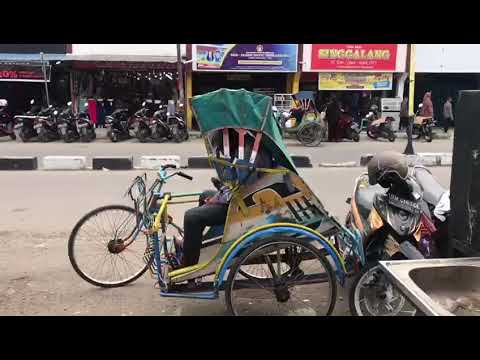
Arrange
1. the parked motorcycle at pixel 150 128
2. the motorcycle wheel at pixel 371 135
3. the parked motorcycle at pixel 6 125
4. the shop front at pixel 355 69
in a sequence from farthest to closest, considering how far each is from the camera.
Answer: the shop front at pixel 355 69
the motorcycle wheel at pixel 371 135
the parked motorcycle at pixel 6 125
the parked motorcycle at pixel 150 128

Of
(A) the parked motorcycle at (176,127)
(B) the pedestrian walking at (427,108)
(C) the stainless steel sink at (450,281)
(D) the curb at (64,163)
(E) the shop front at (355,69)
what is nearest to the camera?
(C) the stainless steel sink at (450,281)

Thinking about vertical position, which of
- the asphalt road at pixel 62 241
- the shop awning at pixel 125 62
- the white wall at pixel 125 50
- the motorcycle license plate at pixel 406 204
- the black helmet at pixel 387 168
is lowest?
the asphalt road at pixel 62 241

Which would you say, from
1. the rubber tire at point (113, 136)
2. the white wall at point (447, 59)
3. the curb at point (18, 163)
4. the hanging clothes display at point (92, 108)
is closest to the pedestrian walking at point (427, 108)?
the white wall at point (447, 59)

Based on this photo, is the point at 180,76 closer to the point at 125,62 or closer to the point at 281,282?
the point at 125,62

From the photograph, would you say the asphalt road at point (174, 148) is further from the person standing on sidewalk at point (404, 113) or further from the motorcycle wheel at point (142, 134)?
the person standing on sidewalk at point (404, 113)

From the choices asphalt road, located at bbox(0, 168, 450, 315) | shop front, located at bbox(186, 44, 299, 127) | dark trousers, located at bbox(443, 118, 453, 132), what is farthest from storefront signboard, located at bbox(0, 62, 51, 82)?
dark trousers, located at bbox(443, 118, 453, 132)

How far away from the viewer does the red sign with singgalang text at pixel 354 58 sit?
1761 cm

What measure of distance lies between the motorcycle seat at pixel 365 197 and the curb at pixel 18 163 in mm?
7959

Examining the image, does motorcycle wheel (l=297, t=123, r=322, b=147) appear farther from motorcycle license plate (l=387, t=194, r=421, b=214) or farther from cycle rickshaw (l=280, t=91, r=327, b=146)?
motorcycle license plate (l=387, t=194, r=421, b=214)

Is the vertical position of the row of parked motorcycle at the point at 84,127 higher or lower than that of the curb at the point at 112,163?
higher

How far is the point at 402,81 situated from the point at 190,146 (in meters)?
9.21

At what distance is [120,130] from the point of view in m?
15.0

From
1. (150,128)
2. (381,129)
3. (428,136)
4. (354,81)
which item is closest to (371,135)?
(381,129)

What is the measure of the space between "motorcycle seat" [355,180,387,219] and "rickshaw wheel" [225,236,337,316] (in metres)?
0.58
